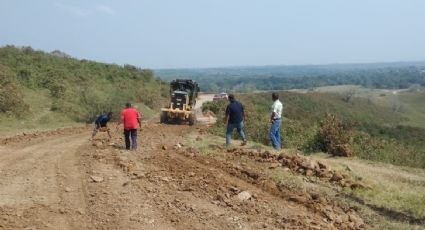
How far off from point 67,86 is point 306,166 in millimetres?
26027

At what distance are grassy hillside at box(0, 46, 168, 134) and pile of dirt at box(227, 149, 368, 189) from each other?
13.5 metres

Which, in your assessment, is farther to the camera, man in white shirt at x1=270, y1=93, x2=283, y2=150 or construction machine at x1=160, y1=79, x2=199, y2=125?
construction machine at x1=160, y1=79, x2=199, y2=125

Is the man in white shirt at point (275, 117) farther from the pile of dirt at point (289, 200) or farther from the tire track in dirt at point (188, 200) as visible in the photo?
the pile of dirt at point (289, 200)

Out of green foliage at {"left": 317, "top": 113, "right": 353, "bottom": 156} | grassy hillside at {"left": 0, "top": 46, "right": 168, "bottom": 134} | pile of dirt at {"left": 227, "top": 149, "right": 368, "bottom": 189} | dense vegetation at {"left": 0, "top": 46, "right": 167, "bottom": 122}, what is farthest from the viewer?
dense vegetation at {"left": 0, "top": 46, "right": 167, "bottom": 122}

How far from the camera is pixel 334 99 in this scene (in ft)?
295

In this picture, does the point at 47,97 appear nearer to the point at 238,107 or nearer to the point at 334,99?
the point at 238,107

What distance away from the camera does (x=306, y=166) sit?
1175cm

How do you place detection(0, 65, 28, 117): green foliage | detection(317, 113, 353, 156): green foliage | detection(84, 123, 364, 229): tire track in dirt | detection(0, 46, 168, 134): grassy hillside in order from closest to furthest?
detection(84, 123, 364, 229): tire track in dirt → detection(317, 113, 353, 156): green foliage → detection(0, 65, 28, 117): green foliage → detection(0, 46, 168, 134): grassy hillside

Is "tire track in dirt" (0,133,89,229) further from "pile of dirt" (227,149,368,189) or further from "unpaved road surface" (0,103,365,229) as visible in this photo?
"pile of dirt" (227,149,368,189)

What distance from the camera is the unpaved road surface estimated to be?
26.0 ft

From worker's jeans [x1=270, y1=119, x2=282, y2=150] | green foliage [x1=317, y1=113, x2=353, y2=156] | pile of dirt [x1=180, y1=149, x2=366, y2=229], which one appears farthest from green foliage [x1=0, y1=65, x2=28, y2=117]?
pile of dirt [x1=180, y1=149, x2=366, y2=229]

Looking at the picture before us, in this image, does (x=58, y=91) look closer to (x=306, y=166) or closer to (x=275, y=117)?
(x=275, y=117)

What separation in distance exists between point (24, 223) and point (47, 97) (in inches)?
982

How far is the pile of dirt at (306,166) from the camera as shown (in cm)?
1105
